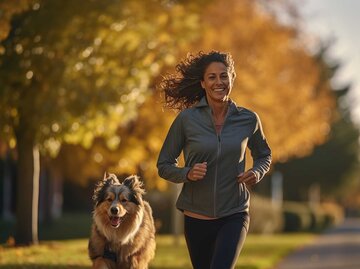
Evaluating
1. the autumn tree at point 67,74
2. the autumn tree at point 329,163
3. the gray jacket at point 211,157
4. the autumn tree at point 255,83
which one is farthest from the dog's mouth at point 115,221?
the autumn tree at point 329,163

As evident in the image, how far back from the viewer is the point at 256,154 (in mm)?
7488

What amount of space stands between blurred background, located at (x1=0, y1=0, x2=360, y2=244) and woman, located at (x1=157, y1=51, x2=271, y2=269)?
7.47 feet

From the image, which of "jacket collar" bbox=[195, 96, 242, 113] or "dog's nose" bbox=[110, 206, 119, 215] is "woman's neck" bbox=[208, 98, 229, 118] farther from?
"dog's nose" bbox=[110, 206, 119, 215]

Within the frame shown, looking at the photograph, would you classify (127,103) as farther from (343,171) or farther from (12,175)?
(343,171)

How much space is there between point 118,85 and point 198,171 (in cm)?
1186

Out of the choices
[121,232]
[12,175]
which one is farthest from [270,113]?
[121,232]

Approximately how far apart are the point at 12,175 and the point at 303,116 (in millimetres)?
13832

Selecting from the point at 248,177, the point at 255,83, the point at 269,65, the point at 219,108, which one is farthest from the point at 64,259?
the point at 269,65

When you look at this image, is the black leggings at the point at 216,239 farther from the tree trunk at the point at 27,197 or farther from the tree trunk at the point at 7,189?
the tree trunk at the point at 7,189

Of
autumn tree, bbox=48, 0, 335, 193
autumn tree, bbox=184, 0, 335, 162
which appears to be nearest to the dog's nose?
autumn tree, bbox=48, 0, 335, 193

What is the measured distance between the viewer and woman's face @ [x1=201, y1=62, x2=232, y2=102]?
23.7 ft

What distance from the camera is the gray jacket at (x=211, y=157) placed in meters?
7.07

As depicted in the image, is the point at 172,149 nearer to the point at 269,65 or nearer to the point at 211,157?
the point at 211,157

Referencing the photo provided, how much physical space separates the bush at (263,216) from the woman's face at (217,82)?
3042 cm
